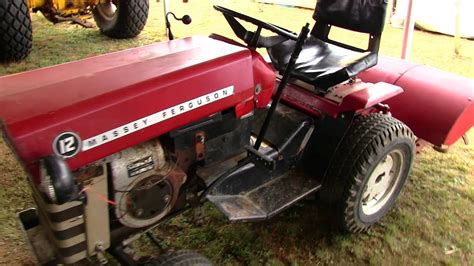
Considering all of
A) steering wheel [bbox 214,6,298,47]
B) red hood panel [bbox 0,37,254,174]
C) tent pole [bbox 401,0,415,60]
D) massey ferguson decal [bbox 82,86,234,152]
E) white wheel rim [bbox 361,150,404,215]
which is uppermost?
steering wheel [bbox 214,6,298,47]

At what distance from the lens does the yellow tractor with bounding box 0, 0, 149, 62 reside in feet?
12.4

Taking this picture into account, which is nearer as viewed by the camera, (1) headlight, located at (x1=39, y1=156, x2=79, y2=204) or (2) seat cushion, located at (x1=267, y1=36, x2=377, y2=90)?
(1) headlight, located at (x1=39, y1=156, x2=79, y2=204)

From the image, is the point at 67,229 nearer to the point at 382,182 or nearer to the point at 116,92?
the point at 116,92

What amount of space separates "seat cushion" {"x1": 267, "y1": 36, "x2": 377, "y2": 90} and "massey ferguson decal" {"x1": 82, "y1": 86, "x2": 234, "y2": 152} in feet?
1.89

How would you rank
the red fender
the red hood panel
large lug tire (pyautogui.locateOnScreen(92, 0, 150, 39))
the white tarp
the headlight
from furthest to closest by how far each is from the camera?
the white tarp
large lug tire (pyautogui.locateOnScreen(92, 0, 150, 39))
the red fender
the red hood panel
the headlight

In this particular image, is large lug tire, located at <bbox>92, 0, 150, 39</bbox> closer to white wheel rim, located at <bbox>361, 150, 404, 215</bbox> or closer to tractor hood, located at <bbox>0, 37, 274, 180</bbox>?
tractor hood, located at <bbox>0, 37, 274, 180</bbox>

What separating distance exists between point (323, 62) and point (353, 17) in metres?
0.32

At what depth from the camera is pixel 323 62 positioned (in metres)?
2.17

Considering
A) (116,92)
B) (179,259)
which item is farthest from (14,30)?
(179,259)

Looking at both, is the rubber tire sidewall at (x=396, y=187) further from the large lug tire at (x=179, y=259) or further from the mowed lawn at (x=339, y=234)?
the large lug tire at (x=179, y=259)

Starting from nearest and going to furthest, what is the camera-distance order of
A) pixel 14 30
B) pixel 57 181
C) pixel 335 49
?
pixel 57 181
pixel 335 49
pixel 14 30

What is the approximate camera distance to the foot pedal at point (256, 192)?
1.73 meters

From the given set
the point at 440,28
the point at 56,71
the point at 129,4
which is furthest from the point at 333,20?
the point at 440,28

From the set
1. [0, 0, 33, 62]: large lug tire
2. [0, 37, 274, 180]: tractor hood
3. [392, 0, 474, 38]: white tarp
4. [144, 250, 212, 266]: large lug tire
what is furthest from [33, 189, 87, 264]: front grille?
[392, 0, 474, 38]: white tarp
